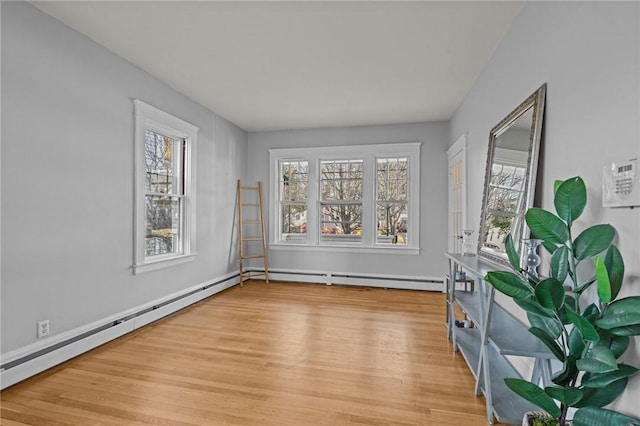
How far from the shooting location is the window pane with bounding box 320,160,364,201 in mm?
5418

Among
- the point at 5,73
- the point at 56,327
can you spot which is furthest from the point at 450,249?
the point at 5,73

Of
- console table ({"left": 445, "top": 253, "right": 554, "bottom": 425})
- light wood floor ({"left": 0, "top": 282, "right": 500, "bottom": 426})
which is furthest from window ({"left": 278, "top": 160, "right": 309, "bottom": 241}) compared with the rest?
console table ({"left": 445, "top": 253, "right": 554, "bottom": 425})

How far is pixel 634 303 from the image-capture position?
1083 millimetres

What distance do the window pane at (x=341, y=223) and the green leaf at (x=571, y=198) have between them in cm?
406

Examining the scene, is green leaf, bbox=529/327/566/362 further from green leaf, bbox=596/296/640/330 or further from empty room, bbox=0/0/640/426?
green leaf, bbox=596/296/640/330

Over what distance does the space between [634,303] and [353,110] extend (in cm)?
396

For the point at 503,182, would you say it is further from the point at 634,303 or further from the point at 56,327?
the point at 56,327

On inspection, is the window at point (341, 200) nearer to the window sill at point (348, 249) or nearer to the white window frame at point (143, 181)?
the window sill at point (348, 249)

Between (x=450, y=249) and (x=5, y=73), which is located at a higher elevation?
(x=5, y=73)

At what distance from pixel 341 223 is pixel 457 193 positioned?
1.96 m

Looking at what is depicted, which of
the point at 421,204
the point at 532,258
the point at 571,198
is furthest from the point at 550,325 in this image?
the point at 421,204

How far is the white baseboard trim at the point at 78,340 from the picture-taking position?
222cm

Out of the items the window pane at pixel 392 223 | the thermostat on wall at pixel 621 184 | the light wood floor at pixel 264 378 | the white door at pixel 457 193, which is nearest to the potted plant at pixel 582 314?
the thermostat on wall at pixel 621 184

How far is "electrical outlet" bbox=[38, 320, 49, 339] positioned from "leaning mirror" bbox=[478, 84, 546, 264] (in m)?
3.50
